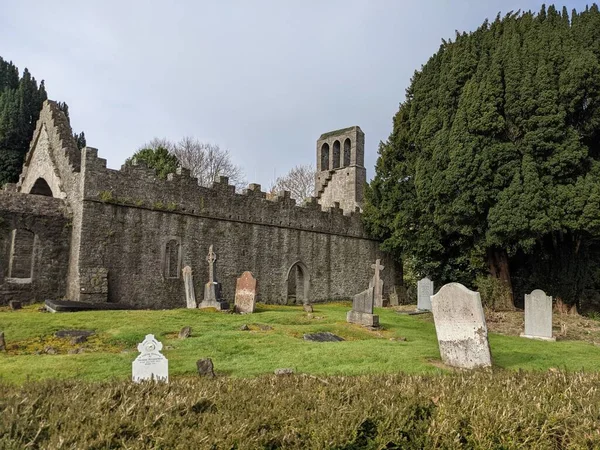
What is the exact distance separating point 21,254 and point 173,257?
16.6 ft

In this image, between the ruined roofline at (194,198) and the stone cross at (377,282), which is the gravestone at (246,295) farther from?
the stone cross at (377,282)

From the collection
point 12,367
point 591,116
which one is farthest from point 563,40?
point 12,367

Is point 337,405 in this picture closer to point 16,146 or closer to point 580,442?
point 580,442

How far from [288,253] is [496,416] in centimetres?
1827

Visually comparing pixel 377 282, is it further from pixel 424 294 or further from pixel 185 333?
pixel 185 333

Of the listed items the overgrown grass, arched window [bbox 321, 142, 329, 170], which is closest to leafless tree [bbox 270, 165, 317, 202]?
arched window [bbox 321, 142, 329, 170]

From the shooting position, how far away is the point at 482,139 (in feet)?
62.2

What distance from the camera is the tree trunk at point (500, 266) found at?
20234 millimetres

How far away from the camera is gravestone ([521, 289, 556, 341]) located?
1313cm

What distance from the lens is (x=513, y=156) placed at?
60.3 feet

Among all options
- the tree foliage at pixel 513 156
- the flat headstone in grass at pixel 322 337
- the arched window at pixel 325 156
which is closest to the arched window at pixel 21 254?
→ the flat headstone in grass at pixel 322 337

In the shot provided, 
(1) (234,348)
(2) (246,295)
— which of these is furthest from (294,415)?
(2) (246,295)

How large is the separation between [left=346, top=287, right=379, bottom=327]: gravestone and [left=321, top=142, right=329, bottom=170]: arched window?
16.8m

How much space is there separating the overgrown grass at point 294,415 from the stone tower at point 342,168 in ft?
73.3
